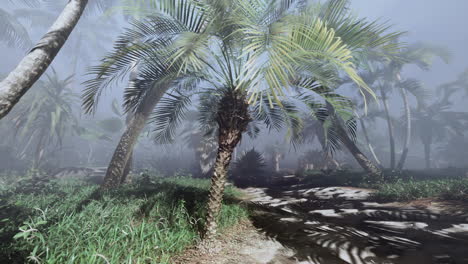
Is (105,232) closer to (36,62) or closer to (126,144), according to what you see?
(36,62)

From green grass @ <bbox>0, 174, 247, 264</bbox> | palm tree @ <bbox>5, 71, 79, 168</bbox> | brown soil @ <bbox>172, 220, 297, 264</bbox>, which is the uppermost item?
palm tree @ <bbox>5, 71, 79, 168</bbox>

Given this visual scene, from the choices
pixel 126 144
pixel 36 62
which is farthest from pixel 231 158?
pixel 126 144

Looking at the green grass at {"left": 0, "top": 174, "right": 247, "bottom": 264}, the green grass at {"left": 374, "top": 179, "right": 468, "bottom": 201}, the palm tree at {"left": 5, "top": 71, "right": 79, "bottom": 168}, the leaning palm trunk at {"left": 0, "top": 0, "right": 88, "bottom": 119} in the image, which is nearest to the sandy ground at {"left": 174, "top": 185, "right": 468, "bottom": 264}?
the green grass at {"left": 0, "top": 174, "right": 247, "bottom": 264}

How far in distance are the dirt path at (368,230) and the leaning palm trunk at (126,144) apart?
17.0 ft

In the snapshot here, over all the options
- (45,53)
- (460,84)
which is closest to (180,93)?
(45,53)

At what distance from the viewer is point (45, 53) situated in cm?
366

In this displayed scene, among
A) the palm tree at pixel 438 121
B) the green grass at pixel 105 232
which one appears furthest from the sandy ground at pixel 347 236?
the palm tree at pixel 438 121

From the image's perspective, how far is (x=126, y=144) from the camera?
731cm

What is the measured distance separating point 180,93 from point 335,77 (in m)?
3.66

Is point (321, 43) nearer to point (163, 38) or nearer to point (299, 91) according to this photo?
point (299, 91)

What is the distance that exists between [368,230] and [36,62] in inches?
280

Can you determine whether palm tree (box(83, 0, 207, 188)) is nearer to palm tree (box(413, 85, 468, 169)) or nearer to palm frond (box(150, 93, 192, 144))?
palm frond (box(150, 93, 192, 144))

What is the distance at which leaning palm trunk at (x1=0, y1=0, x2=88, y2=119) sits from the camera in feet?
10.5

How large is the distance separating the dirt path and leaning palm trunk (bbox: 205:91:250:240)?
4.32ft
